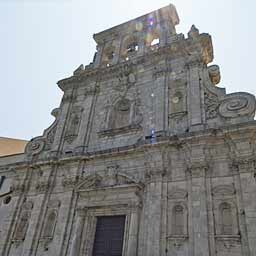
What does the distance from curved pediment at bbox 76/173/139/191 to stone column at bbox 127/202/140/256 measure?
3.00 ft

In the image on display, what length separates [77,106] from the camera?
42.7 feet

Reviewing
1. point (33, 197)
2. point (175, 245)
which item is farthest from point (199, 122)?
point (33, 197)

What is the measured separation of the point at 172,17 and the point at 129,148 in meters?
7.89

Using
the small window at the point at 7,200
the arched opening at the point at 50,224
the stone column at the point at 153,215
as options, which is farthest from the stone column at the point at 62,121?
the stone column at the point at 153,215

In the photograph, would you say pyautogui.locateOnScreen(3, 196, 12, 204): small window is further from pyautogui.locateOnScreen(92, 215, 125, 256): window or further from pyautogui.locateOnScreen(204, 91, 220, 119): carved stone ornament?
pyautogui.locateOnScreen(204, 91, 220, 119): carved stone ornament

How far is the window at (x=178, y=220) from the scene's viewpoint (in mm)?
7820

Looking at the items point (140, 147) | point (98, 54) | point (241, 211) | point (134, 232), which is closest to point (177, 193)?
point (134, 232)

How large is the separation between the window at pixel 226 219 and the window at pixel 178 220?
1.09 metres

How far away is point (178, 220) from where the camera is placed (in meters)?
8.03

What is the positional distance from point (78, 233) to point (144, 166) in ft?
10.2

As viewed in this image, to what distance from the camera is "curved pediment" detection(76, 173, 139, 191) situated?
30.9ft

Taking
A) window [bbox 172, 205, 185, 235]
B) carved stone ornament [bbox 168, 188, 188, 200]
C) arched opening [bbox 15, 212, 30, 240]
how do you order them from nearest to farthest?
window [bbox 172, 205, 185, 235]
carved stone ornament [bbox 168, 188, 188, 200]
arched opening [bbox 15, 212, 30, 240]

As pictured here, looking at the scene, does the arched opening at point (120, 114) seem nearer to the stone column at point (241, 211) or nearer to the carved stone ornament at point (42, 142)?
the carved stone ornament at point (42, 142)

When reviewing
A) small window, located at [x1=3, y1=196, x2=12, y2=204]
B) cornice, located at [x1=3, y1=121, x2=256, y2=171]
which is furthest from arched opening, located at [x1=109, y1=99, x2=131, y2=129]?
small window, located at [x1=3, y1=196, x2=12, y2=204]
